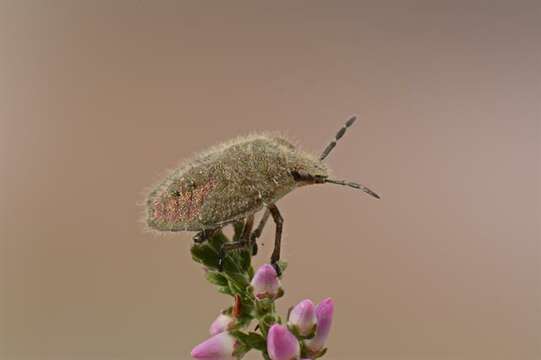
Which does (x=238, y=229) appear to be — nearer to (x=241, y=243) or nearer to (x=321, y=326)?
(x=241, y=243)

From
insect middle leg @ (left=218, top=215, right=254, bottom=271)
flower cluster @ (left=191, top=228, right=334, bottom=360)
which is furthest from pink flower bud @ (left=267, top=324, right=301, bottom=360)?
insect middle leg @ (left=218, top=215, right=254, bottom=271)

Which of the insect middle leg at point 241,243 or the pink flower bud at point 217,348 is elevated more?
the insect middle leg at point 241,243

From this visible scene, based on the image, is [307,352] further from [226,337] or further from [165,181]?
[165,181]

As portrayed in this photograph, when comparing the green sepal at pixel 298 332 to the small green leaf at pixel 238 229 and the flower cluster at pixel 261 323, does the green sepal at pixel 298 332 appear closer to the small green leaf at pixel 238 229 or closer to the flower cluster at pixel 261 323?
the flower cluster at pixel 261 323

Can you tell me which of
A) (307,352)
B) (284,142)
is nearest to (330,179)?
(284,142)

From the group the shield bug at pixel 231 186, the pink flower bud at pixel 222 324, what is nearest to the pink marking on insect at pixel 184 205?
the shield bug at pixel 231 186

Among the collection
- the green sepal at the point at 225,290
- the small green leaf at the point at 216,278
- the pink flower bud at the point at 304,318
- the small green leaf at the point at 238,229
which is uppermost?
the small green leaf at the point at 238,229

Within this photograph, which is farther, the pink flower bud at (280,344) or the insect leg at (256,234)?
the insect leg at (256,234)
